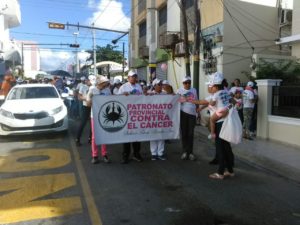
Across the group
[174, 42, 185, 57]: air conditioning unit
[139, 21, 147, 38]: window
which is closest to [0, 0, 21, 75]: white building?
[139, 21, 147, 38]: window

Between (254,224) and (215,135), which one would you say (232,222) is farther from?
(215,135)

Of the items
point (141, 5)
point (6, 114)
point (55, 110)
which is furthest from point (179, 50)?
point (141, 5)

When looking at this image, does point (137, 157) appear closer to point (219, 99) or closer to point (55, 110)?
point (219, 99)

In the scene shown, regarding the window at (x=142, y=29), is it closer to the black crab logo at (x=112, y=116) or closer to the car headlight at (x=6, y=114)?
the car headlight at (x=6, y=114)

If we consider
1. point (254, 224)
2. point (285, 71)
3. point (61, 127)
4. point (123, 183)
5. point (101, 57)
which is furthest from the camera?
point (101, 57)

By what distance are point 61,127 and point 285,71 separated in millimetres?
7094

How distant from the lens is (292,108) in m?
10.3

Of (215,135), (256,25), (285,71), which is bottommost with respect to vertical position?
(215,135)

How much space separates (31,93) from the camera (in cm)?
1205

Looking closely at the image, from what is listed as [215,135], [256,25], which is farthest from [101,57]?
[215,135]

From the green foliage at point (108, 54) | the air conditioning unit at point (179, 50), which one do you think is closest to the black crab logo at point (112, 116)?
the air conditioning unit at point (179, 50)

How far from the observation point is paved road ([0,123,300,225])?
4988 millimetres

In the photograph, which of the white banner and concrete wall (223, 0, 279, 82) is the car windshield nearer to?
the white banner

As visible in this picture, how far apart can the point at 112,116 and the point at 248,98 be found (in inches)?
178
